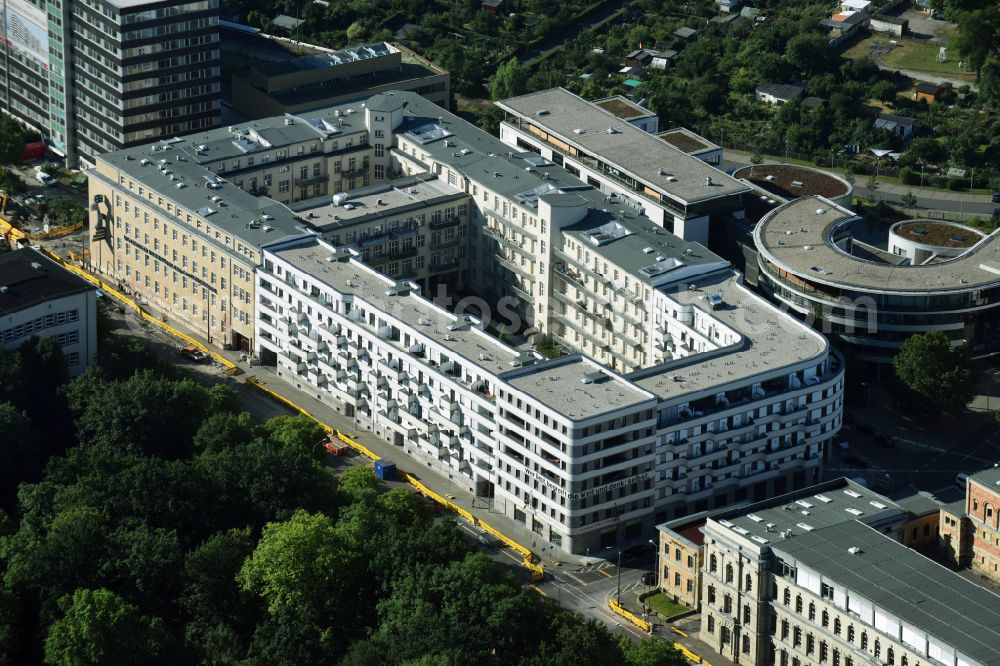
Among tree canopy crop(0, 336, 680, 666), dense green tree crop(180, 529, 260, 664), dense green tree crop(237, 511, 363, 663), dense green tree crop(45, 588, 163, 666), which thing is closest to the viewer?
tree canopy crop(0, 336, 680, 666)

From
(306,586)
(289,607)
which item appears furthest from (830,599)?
(289,607)

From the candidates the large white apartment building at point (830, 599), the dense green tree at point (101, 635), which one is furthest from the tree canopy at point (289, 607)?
the large white apartment building at point (830, 599)

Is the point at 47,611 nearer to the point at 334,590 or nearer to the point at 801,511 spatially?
the point at 334,590

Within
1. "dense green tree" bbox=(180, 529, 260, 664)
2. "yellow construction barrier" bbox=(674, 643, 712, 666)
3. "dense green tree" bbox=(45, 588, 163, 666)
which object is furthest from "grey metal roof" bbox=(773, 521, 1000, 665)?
"dense green tree" bbox=(45, 588, 163, 666)

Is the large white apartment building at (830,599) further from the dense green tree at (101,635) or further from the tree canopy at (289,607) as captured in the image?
the dense green tree at (101,635)

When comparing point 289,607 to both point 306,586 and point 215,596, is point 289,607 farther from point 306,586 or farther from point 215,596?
point 215,596

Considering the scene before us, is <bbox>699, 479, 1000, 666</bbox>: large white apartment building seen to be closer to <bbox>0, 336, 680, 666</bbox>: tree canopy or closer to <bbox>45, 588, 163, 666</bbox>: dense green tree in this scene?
<bbox>0, 336, 680, 666</bbox>: tree canopy
